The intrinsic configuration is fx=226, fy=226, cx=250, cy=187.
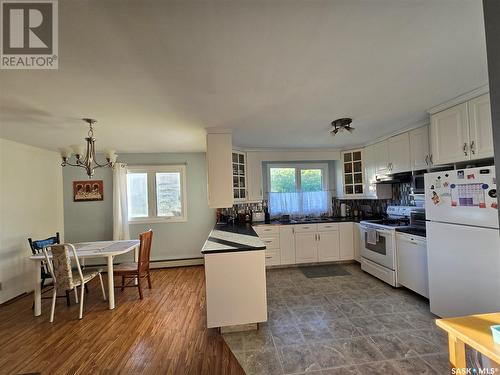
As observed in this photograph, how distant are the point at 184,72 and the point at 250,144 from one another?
2.58 metres

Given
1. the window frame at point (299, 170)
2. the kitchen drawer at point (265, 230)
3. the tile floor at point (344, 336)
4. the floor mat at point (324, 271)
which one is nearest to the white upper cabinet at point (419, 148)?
the tile floor at point (344, 336)

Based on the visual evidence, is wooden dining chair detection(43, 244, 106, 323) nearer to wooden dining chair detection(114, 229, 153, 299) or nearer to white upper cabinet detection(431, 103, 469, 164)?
wooden dining chair detection(114, 229, 153, 299)

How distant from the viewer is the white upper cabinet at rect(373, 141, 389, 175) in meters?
3.69

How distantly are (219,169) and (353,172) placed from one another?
113 inches

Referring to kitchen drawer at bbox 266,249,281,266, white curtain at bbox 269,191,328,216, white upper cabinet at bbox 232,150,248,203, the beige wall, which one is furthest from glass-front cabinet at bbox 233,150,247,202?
the beige wall

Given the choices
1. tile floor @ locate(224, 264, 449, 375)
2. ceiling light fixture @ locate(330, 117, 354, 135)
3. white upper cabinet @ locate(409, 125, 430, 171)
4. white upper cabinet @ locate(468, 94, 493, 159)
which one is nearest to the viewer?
tile floor @ locate(224, 264, 449, 375)

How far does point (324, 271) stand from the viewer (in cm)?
399

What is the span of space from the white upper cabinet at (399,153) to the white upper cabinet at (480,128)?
109 centimetres

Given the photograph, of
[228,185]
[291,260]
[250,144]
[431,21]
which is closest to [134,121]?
[228,185]

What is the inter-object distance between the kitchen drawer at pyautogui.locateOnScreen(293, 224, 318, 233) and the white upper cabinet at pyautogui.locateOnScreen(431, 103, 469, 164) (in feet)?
7.05

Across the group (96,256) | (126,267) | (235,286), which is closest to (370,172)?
(235,286)

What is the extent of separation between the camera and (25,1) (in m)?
1.13

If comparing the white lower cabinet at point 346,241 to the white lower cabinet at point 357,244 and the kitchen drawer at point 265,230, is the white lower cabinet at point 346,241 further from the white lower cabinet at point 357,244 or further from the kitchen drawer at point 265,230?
the kitchen drawer at point 265,230

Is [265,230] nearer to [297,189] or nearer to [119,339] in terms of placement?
[297,189]
